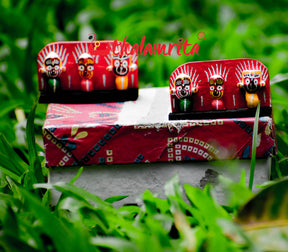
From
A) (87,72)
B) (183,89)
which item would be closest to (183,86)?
(183,89)

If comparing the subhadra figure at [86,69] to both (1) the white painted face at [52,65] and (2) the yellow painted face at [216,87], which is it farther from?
(2) the yellow painted face at [216,87]

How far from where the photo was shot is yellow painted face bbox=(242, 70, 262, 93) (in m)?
1.05

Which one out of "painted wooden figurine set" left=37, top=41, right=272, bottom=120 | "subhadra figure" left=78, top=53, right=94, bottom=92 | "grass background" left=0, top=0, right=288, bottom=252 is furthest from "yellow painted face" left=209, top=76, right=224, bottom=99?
"subhadra figure" left=78, top=53, right=94, bottom=92

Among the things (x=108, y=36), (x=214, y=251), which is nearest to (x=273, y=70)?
(x=108, y=36)

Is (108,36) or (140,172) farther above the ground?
(108,36)

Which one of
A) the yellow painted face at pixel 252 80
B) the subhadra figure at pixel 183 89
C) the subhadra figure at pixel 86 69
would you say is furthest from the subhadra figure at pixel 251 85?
the subhadra figure at pixel 86 69

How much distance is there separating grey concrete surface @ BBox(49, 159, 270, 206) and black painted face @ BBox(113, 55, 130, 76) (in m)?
0.28

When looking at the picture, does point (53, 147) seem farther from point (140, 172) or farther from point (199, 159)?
point (199, 159)

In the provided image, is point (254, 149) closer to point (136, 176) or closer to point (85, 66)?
point (136, 176)

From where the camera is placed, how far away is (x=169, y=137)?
1.03m

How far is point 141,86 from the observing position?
1.78 m

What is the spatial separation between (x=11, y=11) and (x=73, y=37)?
0.97 feet

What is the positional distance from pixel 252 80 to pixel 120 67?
348 millimetres

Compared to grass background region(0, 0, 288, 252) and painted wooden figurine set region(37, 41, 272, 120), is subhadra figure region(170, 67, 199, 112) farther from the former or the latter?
grass background region(0, 0, 288, 252)
